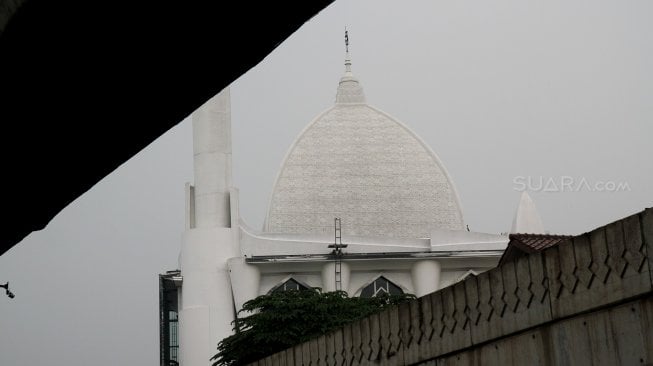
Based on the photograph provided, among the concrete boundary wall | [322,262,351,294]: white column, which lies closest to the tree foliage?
[322,262,351,294]: white column

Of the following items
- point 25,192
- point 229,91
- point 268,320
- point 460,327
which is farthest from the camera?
point 229,91

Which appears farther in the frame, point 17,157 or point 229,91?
point 229,91

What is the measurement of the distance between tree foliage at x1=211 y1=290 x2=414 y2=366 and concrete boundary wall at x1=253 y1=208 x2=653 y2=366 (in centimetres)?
1896

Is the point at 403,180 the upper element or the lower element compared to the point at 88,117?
upper

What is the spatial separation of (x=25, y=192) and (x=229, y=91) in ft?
170

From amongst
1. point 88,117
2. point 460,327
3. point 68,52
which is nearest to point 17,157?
point 88,117

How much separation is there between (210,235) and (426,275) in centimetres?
965

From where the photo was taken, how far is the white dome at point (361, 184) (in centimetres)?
6044

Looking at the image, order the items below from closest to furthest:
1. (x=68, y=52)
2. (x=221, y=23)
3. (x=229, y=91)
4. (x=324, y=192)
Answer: (x=221, y=23) < (x=68, y=52) < (x=229, y=91) < (x=324, y=192)

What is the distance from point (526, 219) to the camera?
2232 inches

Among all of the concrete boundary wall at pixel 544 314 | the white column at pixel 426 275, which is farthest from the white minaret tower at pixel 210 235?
the concrete boundary wall at pixel 544 314

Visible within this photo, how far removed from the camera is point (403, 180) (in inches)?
2445

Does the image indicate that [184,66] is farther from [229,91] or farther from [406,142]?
[406,142]

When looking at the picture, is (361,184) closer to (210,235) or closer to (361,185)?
(361,185)
